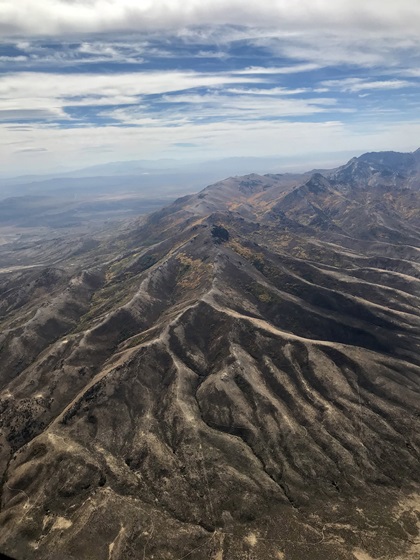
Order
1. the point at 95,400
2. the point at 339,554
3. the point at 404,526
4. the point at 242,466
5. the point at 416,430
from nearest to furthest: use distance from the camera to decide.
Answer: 1. the point at 339,554
2. the point at 404,526
3. the point at 242,466
4. the point at 416,430
5. the point at 95,400

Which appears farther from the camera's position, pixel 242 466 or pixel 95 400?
pixel 95 400

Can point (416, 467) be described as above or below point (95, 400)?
below

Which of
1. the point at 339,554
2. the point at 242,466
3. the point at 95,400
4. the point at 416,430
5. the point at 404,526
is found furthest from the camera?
the point at 95,400

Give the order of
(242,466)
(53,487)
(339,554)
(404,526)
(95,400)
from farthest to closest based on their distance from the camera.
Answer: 1. (95,400)
2. (242,466)
3. (53,487)
4. (404,526)
5. (339,554)

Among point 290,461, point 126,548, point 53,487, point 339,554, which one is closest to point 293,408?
point 290,461

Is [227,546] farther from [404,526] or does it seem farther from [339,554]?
[404,526]

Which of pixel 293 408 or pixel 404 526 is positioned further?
pixel 293 408

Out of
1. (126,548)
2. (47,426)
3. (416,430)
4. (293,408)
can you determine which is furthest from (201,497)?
(416,430)

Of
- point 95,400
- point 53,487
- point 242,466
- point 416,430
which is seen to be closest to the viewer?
point 53,487

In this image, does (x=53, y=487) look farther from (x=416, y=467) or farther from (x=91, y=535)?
(x=416, y=467)
